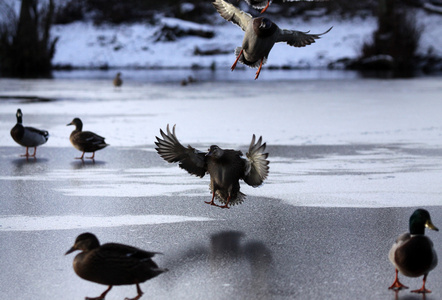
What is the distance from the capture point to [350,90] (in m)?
16.5

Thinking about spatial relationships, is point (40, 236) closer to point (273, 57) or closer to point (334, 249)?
point (334, 249)

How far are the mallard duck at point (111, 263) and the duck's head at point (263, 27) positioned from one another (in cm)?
145

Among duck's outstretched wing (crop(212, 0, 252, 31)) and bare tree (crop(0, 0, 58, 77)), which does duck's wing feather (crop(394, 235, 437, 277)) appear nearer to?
duck's outstretched wing (crop(212, 0, 252, 31))

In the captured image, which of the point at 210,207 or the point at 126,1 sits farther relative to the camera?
the point at 126,1

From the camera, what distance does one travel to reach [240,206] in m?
5.59

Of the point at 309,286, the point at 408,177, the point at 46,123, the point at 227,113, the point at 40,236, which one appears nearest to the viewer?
the point at 309,286

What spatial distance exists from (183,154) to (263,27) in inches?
56.3

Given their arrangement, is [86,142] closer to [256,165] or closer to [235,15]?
[256,165]

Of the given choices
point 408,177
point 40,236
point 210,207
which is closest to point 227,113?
point 408,177

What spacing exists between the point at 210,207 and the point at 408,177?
200 cm

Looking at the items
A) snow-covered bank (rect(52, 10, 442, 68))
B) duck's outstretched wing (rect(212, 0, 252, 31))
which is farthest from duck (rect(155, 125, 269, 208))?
snow-covered bank (rect(52, 10, 442, 68))

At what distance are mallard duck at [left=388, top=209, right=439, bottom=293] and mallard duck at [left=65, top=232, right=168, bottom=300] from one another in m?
1.15

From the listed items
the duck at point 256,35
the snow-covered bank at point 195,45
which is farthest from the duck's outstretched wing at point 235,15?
the snow-covered bank at point 195,45

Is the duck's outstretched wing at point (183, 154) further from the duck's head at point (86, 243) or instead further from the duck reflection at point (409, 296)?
the duck reflection at point (409, 296)
